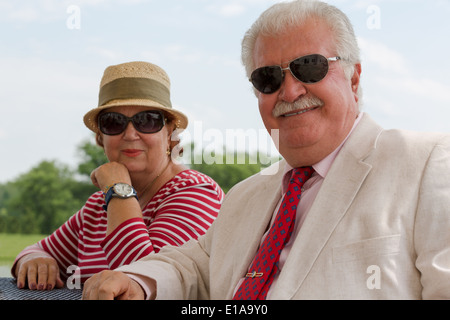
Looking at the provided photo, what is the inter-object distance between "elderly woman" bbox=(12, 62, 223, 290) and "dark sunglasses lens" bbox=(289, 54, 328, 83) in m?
1.16

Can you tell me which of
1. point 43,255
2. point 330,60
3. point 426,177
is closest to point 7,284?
point 43,255

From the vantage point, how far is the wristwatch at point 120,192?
2939mm

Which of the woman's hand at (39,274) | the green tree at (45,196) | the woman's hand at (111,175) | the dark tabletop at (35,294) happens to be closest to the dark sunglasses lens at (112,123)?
the woman's hand at (111,175)

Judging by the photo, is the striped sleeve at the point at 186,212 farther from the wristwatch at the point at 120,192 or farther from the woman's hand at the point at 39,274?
the woman's hand at the point at 39,274

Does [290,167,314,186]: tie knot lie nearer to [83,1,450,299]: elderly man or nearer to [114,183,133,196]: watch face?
[83,1,450,299]: elderly man

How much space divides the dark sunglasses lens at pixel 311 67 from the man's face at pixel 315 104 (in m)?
0.02

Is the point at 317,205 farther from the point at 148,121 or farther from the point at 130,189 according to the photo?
the point at 148,121

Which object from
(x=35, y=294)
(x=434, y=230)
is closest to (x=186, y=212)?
(x=35, y=294)

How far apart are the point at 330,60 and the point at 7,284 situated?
2270mm

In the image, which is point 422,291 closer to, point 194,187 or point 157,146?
point 194,187

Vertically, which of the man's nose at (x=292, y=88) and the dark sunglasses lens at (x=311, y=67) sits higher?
the dark sunglasses lens at (x=311, y=67)

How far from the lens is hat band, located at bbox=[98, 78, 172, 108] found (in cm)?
321

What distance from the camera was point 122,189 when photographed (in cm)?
298

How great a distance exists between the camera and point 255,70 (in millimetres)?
2244
